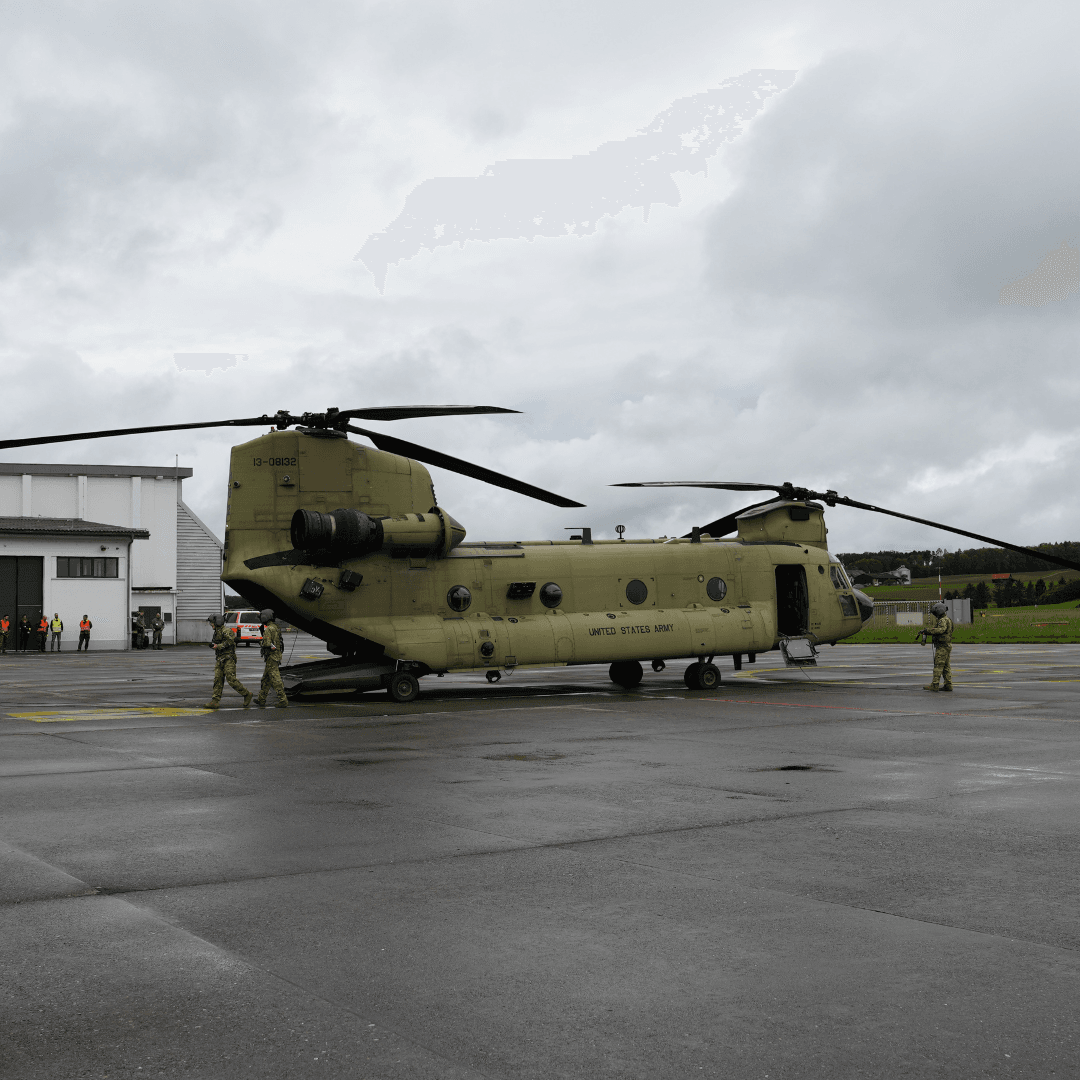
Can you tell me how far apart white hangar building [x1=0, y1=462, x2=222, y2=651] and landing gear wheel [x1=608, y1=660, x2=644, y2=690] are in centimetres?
4152

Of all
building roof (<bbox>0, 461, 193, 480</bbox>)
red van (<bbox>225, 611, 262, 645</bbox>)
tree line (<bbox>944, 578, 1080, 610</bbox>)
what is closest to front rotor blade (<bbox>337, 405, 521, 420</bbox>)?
red van (<bbox>225, 611, 262, 645</bbox>)

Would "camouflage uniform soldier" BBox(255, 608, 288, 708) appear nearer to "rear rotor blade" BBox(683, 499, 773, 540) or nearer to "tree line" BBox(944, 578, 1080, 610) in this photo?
"rear rotor blade" BBox(683, 499, 773, 540)

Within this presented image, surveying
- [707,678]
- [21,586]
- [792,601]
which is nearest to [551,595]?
[707,678]

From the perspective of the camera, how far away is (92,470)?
6788 cm

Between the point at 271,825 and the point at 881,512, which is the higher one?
the point at 881,512

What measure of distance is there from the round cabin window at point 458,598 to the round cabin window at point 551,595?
168cm

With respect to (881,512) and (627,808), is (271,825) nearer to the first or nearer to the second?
(627,808)

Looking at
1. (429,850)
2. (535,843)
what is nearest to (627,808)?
(535,843)

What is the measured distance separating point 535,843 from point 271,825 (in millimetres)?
2206

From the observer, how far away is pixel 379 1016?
4613 mm

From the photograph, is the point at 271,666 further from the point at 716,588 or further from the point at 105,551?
the point at 105,551

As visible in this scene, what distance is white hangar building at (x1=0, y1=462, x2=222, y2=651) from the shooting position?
57062 millimetres

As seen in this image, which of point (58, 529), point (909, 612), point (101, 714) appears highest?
point (58, 529)

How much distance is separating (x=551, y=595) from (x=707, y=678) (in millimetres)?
3968
